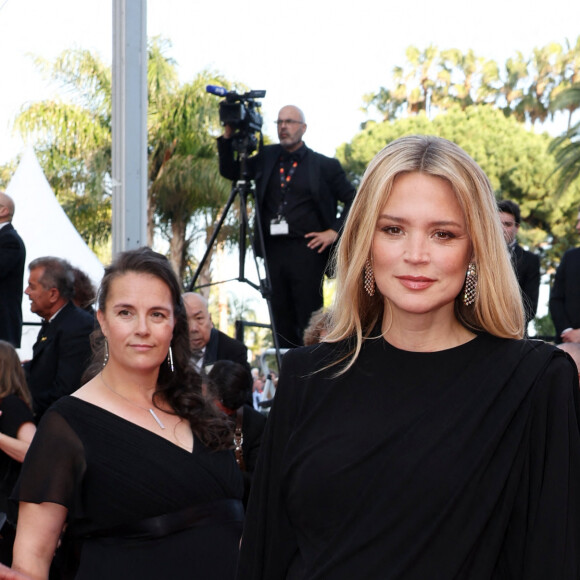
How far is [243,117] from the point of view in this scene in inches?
254

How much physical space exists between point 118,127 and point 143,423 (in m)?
3.00

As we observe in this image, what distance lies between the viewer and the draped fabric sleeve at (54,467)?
2979mm

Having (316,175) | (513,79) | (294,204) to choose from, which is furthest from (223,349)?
(513,79)

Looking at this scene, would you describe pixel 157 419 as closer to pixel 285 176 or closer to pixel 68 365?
pixel 68 365

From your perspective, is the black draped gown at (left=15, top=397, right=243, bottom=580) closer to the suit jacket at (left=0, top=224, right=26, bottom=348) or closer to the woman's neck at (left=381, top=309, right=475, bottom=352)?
the woman's neck at (left=381, top=309, right=475, bottom=352)

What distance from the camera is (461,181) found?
6.71 feet

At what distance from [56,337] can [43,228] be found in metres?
8.19

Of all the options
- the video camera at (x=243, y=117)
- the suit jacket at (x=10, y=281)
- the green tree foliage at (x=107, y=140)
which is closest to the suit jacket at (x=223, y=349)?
the video camera at (x=243, y=117)

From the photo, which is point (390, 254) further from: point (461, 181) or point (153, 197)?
point (153, 197)

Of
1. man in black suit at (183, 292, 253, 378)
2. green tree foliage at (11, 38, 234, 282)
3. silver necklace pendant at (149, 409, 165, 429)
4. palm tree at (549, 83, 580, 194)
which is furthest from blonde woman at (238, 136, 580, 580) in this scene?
palm tree at (549, 83, 580, 194)

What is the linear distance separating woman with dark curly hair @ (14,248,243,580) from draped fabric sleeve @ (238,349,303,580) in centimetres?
99

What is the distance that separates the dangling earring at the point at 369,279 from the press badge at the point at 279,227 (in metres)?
4.45

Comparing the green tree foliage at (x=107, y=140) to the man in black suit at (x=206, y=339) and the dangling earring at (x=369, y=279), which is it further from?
the dangling earring at (x=369, y=279)

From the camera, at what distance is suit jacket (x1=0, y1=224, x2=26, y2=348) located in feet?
22.1
